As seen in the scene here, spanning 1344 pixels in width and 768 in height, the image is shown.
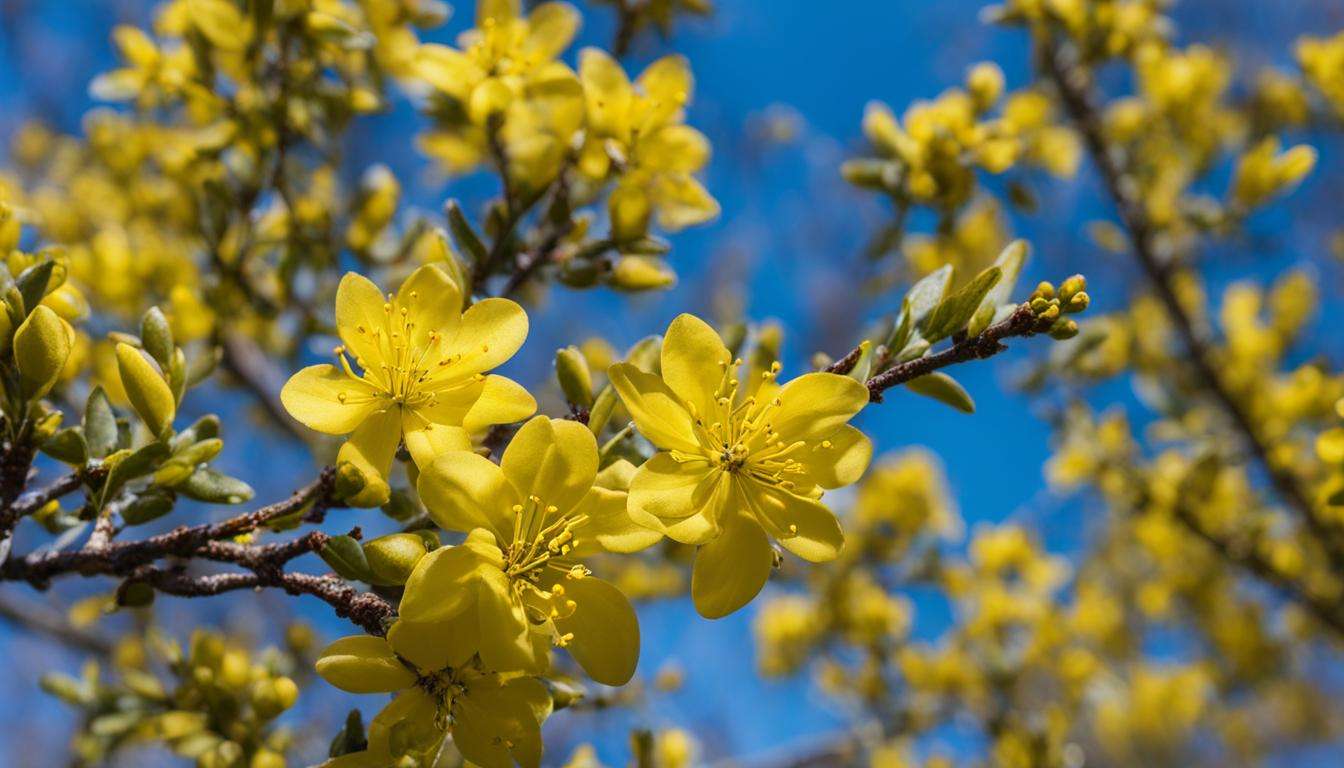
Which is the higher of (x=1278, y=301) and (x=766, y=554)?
(x=1278, y=301)

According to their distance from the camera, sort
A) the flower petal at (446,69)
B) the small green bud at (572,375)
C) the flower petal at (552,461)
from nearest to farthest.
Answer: the flower petal at (552,461), the small green bud at (572,375), the flower petal at (446,69)

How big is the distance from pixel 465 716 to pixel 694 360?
57 centimetres

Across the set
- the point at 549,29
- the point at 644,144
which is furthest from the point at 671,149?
the point at 549,29

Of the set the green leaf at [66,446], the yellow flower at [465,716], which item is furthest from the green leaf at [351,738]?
the green leaf at [66,446]

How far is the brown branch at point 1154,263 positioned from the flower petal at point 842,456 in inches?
Result: 82.8

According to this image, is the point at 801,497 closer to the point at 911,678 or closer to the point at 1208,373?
the point at 1208,373

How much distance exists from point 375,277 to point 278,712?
1.22m

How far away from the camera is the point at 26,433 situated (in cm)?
127

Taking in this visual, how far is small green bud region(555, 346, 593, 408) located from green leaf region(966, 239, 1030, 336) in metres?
0.55

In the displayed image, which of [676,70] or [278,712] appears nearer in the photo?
[278,712]

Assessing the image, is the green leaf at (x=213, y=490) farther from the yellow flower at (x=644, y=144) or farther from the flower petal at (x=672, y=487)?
the yellow flower at (x=644, y=144)

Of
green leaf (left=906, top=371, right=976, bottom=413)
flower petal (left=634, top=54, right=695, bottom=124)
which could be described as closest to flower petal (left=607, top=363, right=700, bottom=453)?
green leaf (left=906, top=371, right=976, bottom=413)

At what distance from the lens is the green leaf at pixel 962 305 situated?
126 cm

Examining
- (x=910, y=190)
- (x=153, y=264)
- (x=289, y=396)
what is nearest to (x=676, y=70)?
(x=910, y=190)
